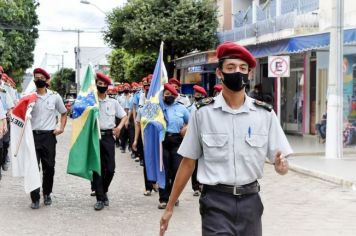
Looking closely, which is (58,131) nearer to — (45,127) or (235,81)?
(45,127)

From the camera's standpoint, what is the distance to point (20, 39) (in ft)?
100

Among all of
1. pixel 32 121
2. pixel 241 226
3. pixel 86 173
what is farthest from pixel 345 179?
pixel 241 226

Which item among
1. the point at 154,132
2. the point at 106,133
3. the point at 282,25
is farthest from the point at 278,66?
the point at 106,133

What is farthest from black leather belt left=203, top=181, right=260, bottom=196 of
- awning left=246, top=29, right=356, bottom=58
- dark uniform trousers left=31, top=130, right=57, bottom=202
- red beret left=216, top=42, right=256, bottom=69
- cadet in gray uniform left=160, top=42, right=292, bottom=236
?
awning left=246, top=29, right=356, bottom=58

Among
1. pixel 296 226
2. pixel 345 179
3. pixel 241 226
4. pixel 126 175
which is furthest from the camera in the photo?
pixel 126 175

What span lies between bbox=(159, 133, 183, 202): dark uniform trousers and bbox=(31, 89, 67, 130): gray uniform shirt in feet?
5.29

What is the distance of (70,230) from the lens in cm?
730

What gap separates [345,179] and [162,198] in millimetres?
3919

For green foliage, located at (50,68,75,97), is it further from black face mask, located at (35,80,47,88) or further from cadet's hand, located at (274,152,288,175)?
cadet's hand, located at (274,152,288,175)

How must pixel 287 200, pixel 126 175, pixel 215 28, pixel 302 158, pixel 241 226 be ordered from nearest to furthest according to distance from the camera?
1. pixel 241 226
2. pixel 287 200
3. pixel 126 175
4. pixel 302 158
5. pixel 215 28

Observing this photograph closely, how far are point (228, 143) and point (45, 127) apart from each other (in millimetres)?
5258

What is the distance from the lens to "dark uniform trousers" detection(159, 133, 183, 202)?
8.80m

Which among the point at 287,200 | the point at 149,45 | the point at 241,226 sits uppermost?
the point at 149,45

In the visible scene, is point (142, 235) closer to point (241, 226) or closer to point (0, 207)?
point (0, 207)
